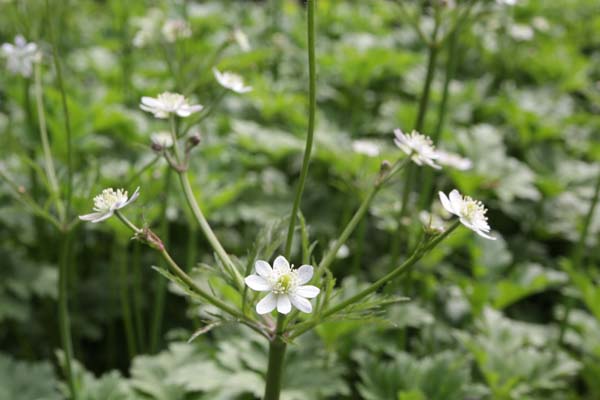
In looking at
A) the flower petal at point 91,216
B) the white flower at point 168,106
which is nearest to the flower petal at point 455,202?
the white flower at point 168,106

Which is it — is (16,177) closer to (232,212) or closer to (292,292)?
(232,212)

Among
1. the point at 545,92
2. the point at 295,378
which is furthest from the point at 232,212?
the point at 545,92

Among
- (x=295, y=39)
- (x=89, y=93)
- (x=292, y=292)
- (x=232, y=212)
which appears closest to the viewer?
(x=292, y=292)

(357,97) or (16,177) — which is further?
(357,97)

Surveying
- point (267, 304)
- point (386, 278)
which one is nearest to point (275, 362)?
point (267, 304)

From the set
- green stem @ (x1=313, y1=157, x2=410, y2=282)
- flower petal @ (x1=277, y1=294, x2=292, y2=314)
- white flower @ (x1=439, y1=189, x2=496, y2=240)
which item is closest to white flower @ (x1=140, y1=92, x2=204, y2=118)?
green stem @ (x1=313, y1=157, x2=410, y2=282)

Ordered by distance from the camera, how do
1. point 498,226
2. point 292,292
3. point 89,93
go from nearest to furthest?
point 292,292 → point 89,93 → point 498,226

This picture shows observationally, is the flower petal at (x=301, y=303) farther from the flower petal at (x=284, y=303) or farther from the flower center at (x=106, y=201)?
the flower center at (x=106, y=201)

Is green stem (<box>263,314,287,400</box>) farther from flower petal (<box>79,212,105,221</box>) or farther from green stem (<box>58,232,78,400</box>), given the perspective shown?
green stem (<box>58,232,78,400</box>)
